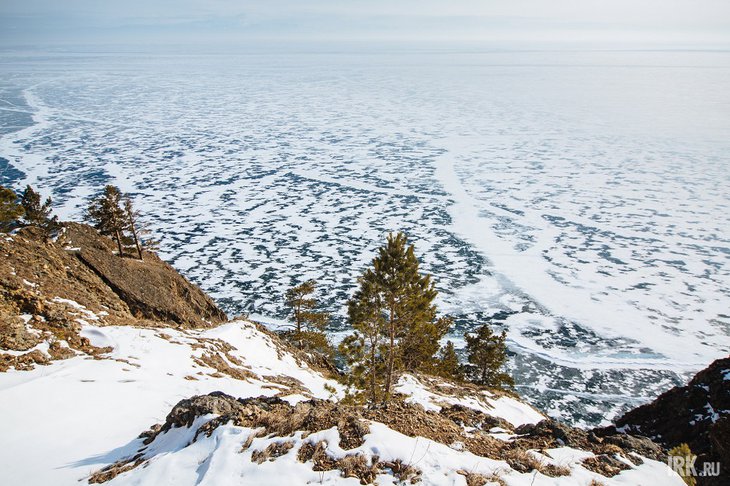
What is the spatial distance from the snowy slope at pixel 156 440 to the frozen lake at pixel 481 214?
919 inches

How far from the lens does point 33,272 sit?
18.2 metres

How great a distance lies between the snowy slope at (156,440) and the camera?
7.62m

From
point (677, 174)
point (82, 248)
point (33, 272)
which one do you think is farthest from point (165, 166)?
point (677, 174)

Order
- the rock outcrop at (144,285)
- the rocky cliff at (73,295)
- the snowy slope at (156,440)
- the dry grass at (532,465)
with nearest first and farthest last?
the snowy slope at (156,440), the dry grass at (532,465), the rocky cliff at (73,295), the rock outcrop at (144,285)

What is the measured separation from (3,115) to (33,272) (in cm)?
15771

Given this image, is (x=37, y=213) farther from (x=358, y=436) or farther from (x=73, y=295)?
(x=358, y=436)

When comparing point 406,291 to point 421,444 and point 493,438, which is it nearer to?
point 493,438

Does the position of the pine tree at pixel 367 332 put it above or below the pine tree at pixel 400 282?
below

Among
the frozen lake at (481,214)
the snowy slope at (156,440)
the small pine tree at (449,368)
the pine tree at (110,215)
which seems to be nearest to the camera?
the snowy slope at (156,440)

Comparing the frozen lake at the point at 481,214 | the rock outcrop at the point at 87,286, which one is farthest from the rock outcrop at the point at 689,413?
the rock outcrop at the point at 87,286

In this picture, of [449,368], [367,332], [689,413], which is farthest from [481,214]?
[367,332]

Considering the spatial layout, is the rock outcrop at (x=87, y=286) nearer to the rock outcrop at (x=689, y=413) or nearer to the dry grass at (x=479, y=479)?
the dry grass at (x=479, y=479)

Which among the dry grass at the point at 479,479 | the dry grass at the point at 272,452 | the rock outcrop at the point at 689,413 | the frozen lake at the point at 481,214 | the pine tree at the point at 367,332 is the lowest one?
the frozen lake at the point at 481,214

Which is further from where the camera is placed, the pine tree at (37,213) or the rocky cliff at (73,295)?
the pine tree at (37,213)
